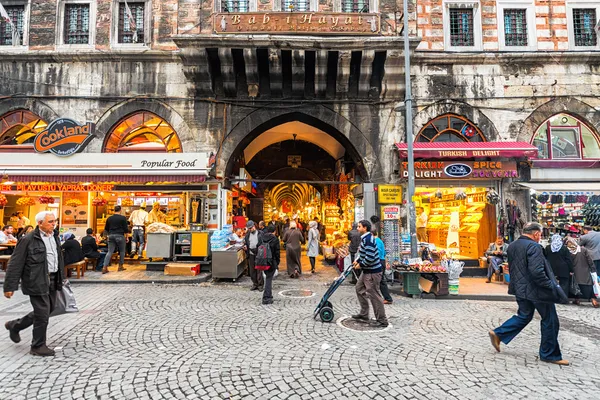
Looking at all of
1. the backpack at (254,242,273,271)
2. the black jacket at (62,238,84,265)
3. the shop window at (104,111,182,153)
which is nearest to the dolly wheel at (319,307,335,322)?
the backpack at (254,242,273,271)

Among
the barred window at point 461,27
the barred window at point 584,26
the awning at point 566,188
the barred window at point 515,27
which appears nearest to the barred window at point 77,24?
the barred window at point 461,27

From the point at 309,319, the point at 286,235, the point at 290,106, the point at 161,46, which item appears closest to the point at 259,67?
the point at 290,106

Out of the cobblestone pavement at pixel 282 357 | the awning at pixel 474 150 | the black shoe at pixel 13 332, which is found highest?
the awning at pixel 474 150

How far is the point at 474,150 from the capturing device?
36.5 feet

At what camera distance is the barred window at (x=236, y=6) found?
1212cm

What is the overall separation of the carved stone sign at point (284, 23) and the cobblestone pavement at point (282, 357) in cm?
900

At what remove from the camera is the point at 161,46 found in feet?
39.5

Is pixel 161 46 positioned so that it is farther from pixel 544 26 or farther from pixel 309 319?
pixel 544 26

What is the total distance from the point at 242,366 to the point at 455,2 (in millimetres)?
14006

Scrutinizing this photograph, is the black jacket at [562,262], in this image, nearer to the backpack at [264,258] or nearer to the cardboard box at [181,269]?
the backpack at [264,258]

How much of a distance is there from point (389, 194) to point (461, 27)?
271 inches

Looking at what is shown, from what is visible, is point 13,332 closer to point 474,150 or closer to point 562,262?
point 562,262

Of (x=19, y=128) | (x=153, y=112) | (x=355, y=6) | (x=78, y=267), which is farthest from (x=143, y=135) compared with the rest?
(x=355, y=6)

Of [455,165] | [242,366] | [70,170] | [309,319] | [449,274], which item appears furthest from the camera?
[455,165]
